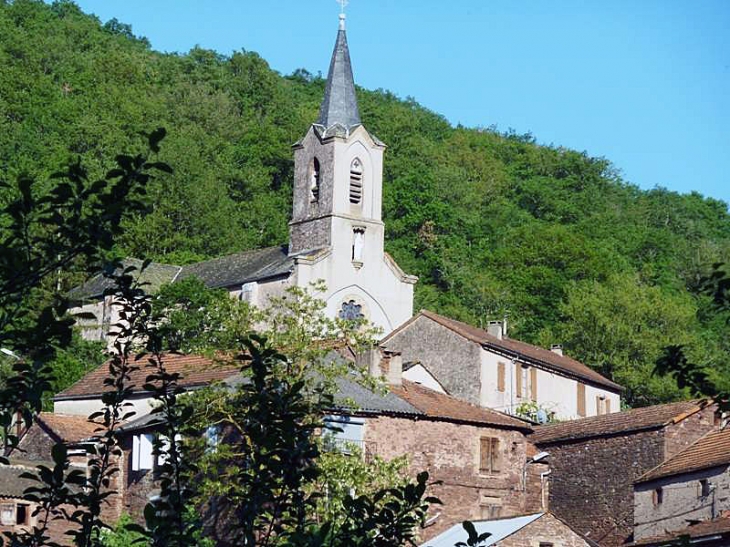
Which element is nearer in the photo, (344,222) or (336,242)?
(336,242)

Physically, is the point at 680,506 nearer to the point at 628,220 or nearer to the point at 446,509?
the point at 446,509

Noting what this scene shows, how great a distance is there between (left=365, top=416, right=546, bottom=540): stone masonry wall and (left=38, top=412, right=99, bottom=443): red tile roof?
7.84 metres

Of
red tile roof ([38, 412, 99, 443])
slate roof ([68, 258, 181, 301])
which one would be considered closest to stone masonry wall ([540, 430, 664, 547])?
red tile roof ([38, 412, 99, 443])

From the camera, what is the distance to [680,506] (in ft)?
117

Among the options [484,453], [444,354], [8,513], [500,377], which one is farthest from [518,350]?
[8,513]

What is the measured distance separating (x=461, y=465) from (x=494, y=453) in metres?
1.40

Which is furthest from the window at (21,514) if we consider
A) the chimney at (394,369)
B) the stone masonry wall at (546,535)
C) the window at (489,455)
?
the stone masonry wall at (546,535)

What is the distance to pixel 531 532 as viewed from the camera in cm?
3291

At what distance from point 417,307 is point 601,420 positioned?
37632 mm

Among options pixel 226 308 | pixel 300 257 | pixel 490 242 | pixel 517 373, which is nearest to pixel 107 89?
pixel 490 242

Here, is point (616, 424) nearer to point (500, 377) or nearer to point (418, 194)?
point (500, 377)

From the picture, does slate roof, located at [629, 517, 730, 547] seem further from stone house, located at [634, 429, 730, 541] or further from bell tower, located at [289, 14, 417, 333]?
bell tower, located at [289, 14, 417, 333]

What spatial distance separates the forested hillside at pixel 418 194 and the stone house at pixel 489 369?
12.1 meters

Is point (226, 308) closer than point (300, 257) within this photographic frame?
Yes
